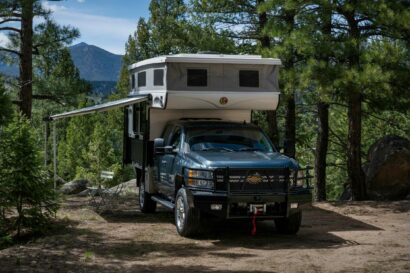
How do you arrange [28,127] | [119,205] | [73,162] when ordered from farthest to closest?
[73,162], [119,205], [28,127]

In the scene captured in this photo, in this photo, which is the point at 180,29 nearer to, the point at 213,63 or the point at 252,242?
the point at 213,63

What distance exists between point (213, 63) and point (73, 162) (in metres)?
39.2

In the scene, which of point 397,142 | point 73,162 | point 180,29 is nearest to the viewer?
point 397,142

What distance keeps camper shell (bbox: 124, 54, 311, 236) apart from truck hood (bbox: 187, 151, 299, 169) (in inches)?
0.6

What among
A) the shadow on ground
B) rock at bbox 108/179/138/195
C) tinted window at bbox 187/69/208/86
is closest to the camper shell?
tinted window at bbox 187/69/208/86

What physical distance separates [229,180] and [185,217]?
1012 millimetres

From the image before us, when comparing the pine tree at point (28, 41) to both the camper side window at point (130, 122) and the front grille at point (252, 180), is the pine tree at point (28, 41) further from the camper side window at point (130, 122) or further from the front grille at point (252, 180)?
the front grille at point (252, 180)

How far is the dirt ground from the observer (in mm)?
8336

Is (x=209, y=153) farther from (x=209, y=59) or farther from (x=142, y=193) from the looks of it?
(x=142, y=193)

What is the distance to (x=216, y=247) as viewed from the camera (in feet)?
32.0

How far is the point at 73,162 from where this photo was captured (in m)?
49.7

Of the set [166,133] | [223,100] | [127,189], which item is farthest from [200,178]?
[127,189]

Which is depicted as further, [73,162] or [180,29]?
[73,162]

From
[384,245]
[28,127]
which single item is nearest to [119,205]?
[28,127]
